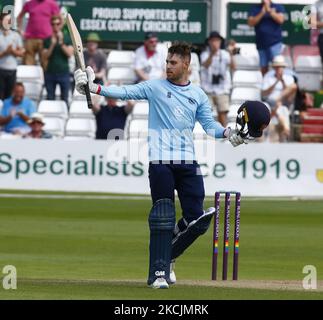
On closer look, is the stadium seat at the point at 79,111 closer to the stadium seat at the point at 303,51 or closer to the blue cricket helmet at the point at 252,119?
the stadium seat at the point at 303,51

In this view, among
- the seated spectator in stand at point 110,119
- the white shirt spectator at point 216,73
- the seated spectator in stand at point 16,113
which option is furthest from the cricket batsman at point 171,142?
the white shirt spectator at point 216,73

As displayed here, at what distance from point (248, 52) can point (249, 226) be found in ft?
23.3

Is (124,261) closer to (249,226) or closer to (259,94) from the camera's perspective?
(249,226)

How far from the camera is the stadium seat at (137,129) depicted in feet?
70.0

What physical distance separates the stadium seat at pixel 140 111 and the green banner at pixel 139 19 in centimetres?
209

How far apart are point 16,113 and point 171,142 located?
11.8 meters

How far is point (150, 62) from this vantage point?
22.6m

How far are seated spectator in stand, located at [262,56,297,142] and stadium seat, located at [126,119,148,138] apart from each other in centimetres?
211

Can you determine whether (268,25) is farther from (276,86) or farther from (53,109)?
(53,109)

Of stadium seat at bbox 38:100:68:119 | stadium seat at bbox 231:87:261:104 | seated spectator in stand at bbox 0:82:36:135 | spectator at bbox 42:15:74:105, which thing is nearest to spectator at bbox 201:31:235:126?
stadium seat at bbox 231:87:261:104

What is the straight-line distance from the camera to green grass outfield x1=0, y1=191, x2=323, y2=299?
10.2m

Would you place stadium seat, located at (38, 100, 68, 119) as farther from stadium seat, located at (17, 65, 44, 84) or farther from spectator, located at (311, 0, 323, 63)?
spectator, located at (311, 0, 323, 63)
